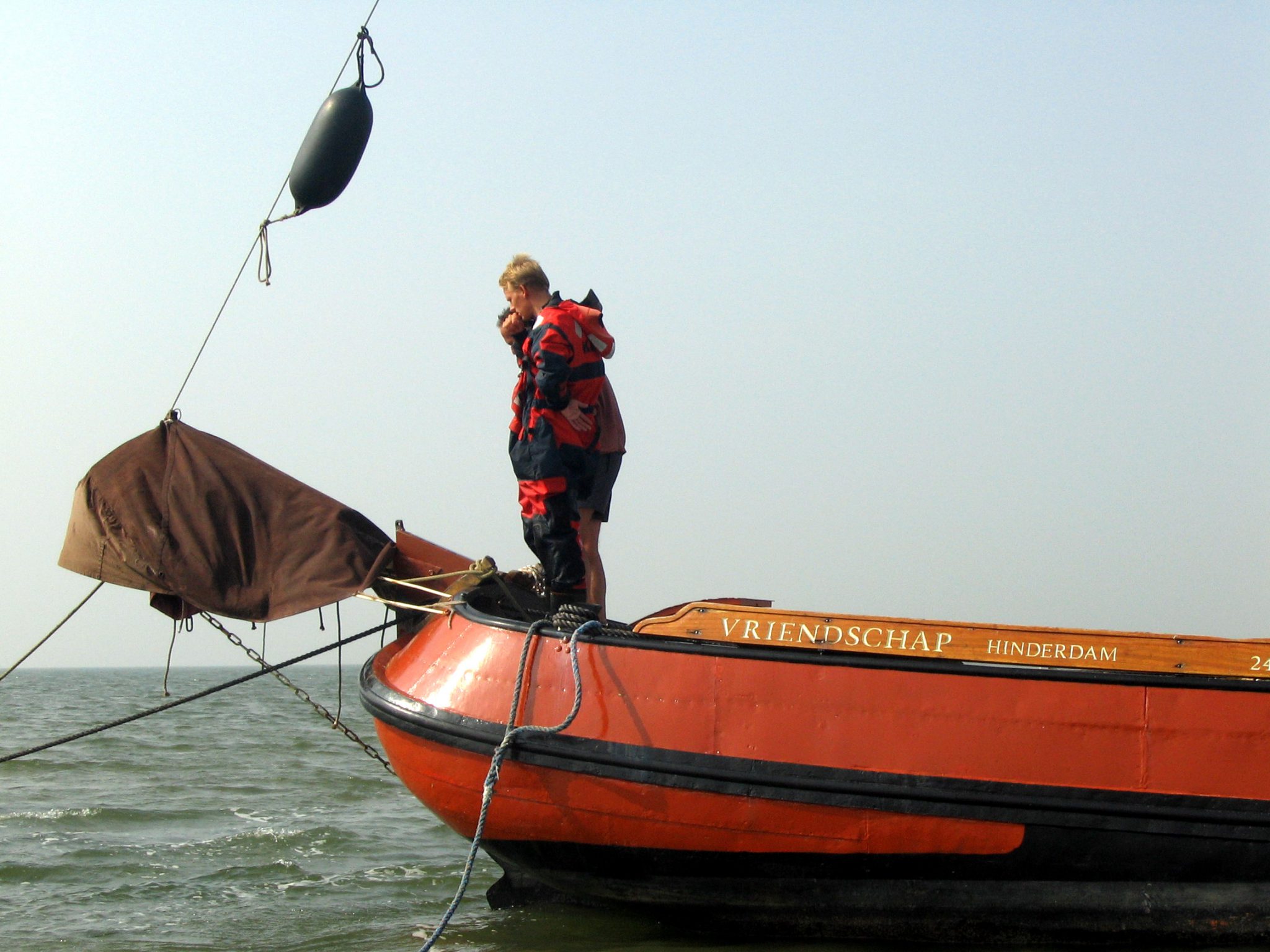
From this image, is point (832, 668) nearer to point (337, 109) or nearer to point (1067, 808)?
point (1067, 808)

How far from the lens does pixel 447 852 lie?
783 cm

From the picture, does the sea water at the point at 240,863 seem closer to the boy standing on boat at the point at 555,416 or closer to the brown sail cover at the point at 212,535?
the brown sail cover at the point at 212,535

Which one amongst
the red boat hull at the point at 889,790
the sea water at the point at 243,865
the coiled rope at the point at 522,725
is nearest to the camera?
the red boat hull at the point at 889,790

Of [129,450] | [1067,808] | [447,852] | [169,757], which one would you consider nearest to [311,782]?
[169,757]

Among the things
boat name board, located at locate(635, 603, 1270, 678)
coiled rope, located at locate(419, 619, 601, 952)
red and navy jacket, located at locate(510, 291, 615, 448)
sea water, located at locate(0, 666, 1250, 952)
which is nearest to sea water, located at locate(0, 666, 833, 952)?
sea water, located at locate(0, 666, 1250, 952)

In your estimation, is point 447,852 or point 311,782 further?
point 311,782

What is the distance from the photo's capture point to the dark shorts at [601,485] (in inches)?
221

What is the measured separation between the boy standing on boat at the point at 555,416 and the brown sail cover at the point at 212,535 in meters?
0.90

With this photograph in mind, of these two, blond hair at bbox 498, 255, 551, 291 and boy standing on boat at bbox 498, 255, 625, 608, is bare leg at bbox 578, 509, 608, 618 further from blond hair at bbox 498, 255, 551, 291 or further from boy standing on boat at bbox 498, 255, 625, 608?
blond hair at bbox 498, 255, 551, 291

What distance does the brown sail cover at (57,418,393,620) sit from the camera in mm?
5648

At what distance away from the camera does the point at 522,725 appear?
5.02 meters

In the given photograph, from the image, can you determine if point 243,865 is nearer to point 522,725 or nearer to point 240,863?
point 240,863

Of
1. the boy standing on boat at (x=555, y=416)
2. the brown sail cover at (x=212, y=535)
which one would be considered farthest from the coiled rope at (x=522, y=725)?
the brown sail cover at (x=212, y=535)

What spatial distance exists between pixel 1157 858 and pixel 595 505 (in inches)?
105
